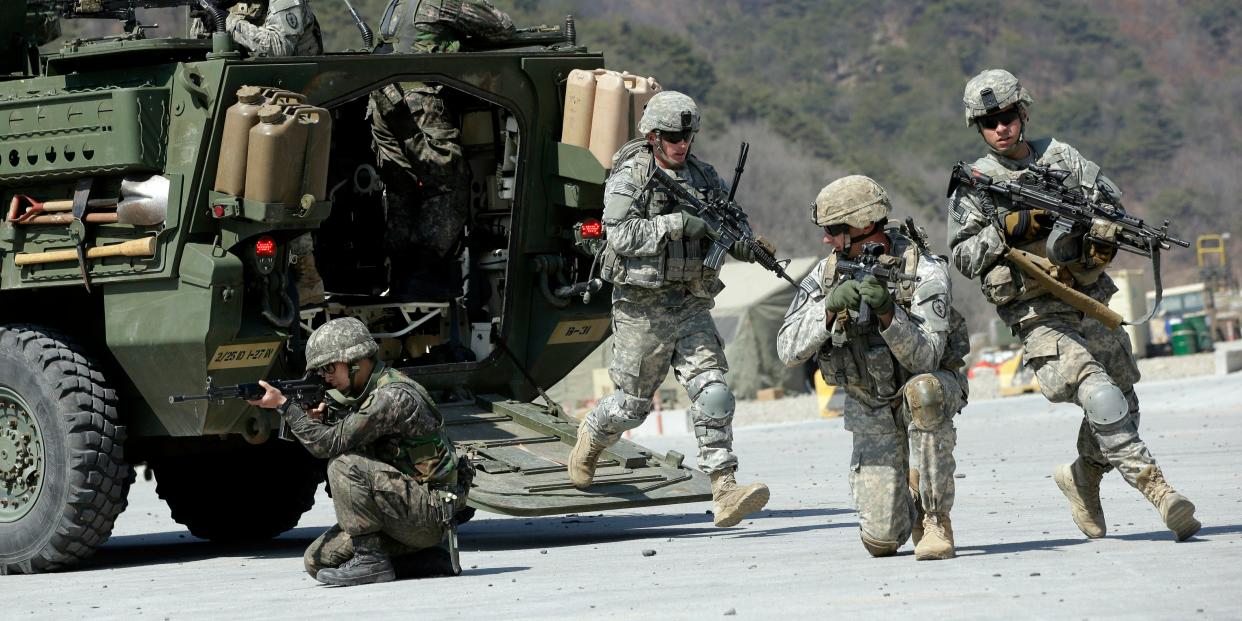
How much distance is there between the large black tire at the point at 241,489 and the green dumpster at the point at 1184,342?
69.2ft

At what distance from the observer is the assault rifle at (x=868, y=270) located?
7902 millimetres

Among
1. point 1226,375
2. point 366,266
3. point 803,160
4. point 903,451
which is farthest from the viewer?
point 803,160

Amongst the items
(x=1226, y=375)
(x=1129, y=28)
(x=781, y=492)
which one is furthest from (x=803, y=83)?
(x=781, y=492)

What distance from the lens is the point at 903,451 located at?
27.2 feet

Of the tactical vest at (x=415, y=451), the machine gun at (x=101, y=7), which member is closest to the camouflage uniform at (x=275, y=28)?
the machine gun at (x=101, y=7)

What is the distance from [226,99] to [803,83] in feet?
219

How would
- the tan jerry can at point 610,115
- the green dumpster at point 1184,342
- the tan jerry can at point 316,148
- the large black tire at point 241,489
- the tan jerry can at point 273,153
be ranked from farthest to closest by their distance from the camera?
the green dumpster at point 1184,342
the large black tire at point 241,489
the tan jerry can at point 610,115
the tan jerry can at point 316,148
the tan jerry can at point 273,153

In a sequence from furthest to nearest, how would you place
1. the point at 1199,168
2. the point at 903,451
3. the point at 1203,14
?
the point at 1203,14, the point at 1199,168, the point at 903,451

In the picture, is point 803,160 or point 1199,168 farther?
point 1199,168

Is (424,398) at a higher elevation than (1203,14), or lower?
lower

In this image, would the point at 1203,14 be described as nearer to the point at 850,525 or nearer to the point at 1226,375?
the point at 1226,375

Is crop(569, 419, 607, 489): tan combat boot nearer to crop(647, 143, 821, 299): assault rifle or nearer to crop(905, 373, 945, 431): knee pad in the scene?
crop(647, 143, 821, 299): assault rifle

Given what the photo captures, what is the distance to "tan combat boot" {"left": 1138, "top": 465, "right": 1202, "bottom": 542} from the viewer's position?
8.06 meters

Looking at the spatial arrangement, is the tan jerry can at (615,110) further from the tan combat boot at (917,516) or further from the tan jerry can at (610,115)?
the tan combat boot at (917,516)
